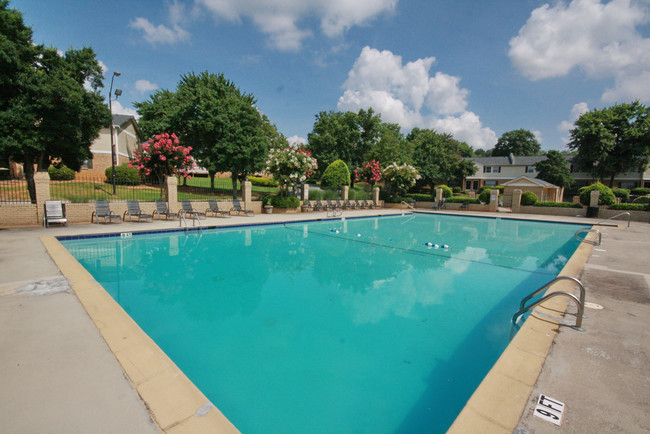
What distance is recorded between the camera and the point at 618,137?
34625mm

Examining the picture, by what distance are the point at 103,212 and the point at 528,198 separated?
27.4m

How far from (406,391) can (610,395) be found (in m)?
1.74

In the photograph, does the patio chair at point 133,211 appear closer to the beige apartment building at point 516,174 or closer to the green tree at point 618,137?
the beige apartment building at point 516,174

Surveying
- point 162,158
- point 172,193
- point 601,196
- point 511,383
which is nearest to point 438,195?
point 601,196

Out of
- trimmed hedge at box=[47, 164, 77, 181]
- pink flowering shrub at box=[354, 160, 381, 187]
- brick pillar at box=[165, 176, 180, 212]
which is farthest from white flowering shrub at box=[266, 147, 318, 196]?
trimmed hedge at box=[47, 164, 77, 181]

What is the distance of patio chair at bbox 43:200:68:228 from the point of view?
35.4 ft

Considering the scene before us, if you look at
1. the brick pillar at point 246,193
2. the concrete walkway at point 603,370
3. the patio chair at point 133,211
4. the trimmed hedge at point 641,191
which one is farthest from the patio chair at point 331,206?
the trimmed hedge at point 641,191

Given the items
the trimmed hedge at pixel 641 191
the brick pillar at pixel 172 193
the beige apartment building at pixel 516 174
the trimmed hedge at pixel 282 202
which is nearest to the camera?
the brick pillar at pixel 172 193

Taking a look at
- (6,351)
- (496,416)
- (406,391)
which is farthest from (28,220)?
(496,416)

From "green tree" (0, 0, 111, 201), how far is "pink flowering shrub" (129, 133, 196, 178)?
269 centimetres

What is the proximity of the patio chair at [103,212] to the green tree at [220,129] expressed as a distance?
9.49m

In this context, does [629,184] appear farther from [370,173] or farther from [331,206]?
[331,206]

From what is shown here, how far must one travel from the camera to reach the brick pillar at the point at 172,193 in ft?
47.0

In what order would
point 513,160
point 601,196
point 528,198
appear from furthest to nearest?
1. point 513,160
2. point 528,198
3. point 601,196
